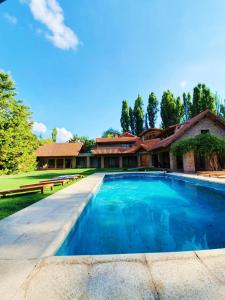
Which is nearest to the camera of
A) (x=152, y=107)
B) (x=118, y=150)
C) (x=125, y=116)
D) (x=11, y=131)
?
(x=11, y=131)

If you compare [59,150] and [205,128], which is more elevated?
[205,128]

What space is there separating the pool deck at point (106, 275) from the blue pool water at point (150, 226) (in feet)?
2.94

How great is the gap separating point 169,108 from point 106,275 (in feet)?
147

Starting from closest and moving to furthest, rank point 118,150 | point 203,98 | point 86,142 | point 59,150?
point 118,150, point 59,150, point 203,98, point 86,142

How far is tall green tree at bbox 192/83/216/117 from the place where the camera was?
38438mm

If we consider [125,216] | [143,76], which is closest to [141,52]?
[143,76]

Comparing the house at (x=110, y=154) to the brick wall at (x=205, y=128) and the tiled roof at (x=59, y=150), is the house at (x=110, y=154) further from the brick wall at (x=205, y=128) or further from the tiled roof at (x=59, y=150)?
the brick wall at (x=205, y=128)

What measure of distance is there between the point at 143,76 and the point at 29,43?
519 inches

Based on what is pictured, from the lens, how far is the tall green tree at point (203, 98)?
38438 millimetres

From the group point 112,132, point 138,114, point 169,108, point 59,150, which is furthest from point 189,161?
point 112,132

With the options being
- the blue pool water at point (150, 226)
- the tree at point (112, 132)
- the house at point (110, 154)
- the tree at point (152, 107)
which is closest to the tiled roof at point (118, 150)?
the house at point (110, 154)

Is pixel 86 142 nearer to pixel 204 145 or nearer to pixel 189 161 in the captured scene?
pixel 189 161

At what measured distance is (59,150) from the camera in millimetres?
38188

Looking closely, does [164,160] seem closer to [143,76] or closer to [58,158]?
[143,76]
